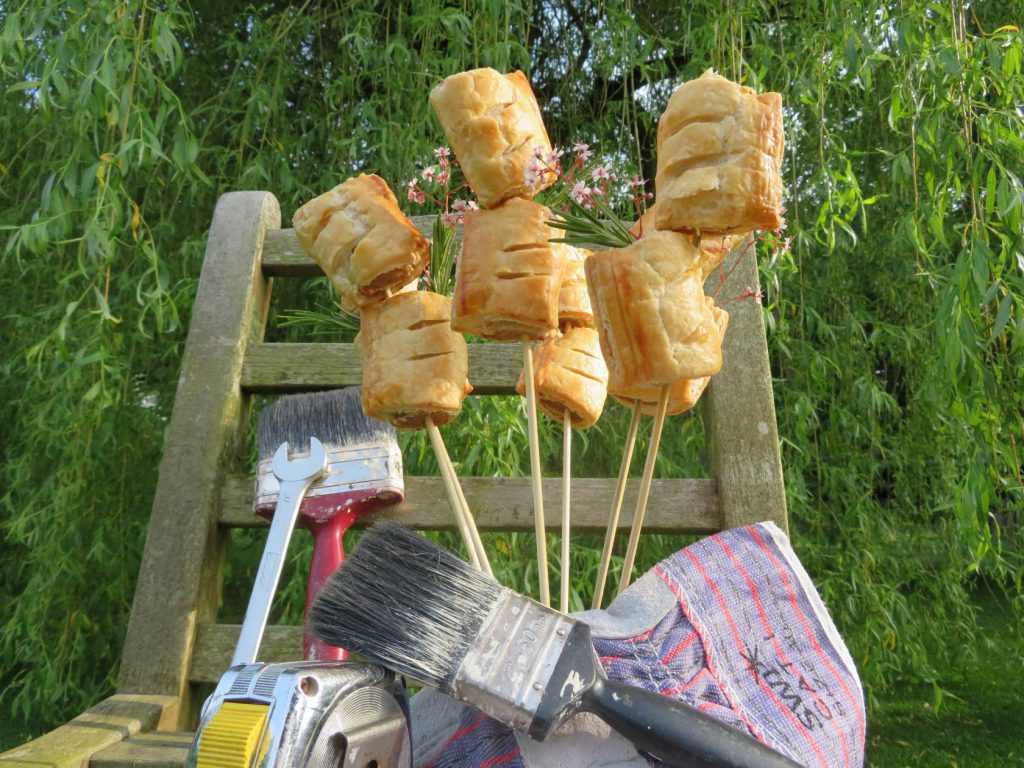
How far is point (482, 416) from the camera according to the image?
4.35 ft

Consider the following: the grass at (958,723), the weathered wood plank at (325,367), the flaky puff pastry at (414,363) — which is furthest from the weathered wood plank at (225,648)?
the grass at (958,723)

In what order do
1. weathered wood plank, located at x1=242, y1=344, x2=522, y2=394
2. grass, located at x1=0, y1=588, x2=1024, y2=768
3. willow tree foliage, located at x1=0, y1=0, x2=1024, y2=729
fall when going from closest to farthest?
1. weathered wood plank, located at x1=242, y1=344, x2=522, y2=394
2. willow tree foliage, located at x1=0, y1=0, x2=1024, y2=729
3. grass, located at x1=0, y1=588, x2=1024, y2=768

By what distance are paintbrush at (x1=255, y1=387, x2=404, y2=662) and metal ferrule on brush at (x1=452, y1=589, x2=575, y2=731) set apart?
445 mm

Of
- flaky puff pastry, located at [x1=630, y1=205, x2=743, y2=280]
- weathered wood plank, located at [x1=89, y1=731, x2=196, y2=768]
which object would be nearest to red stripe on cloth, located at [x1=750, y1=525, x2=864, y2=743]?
flaky puff pastry, located at [x1=630, y1=205, x2=743, y2=280]

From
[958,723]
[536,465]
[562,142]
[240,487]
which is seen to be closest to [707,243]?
[536,465]

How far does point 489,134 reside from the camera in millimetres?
706

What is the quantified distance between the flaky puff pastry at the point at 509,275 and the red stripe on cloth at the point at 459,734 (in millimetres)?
295

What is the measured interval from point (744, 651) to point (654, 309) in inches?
11.3

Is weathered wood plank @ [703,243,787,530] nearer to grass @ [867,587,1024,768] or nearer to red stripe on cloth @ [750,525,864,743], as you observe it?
red stripe on cloth @ [750,525,864,743]

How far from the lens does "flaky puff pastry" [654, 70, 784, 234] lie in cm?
63

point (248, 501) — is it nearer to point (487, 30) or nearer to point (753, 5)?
point (487, 30)

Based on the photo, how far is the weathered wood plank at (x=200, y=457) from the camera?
1.04 metres

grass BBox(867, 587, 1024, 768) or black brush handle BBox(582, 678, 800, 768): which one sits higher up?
black brush handle BBox(582, 678, 800, 768)

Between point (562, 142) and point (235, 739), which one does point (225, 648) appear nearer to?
point (235, 739)
